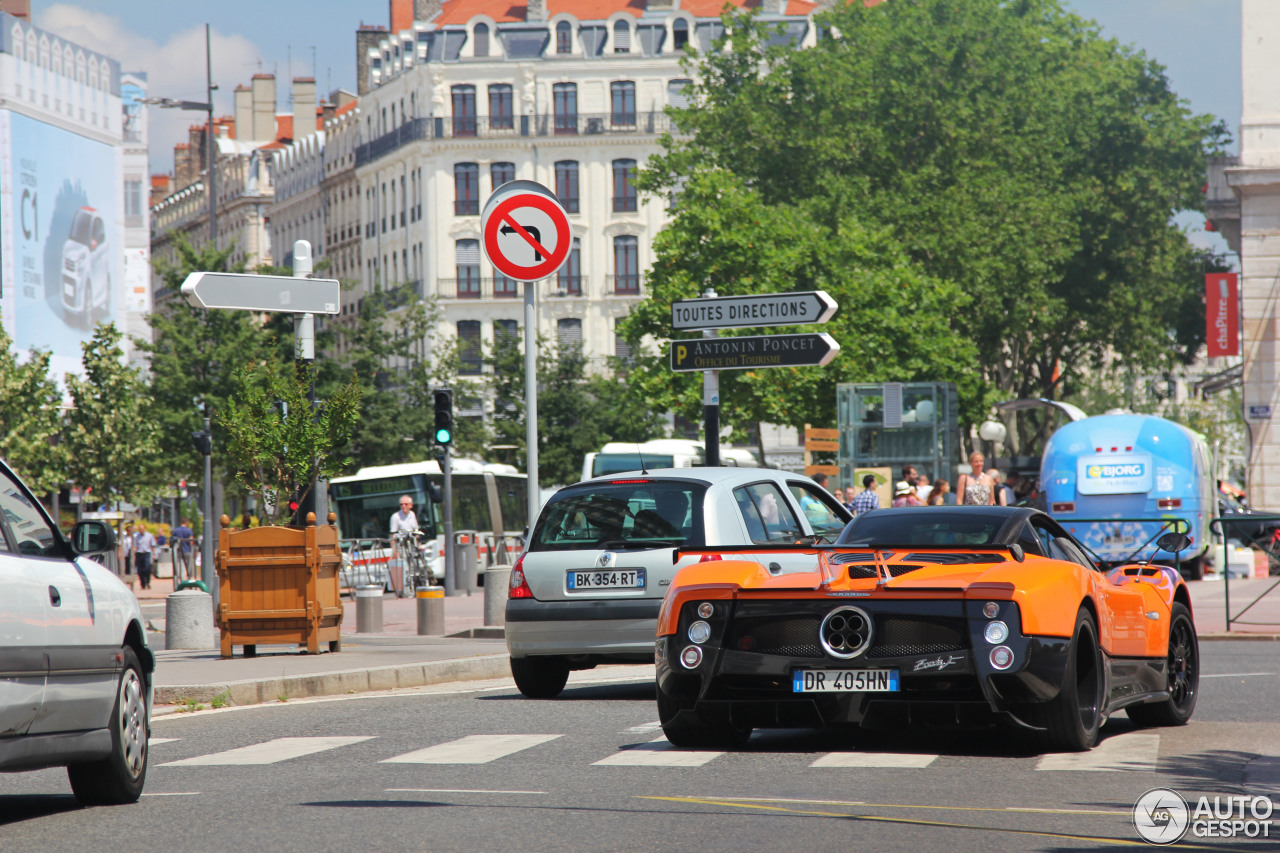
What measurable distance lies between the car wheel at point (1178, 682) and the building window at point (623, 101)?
79.8m

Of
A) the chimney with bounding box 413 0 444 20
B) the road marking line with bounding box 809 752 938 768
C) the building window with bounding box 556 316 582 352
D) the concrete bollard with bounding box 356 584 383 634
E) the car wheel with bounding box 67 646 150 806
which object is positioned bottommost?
the concrete bollard with bounding box 356 584 383 634

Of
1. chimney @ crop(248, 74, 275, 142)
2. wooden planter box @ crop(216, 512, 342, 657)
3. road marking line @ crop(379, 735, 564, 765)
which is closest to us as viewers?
road marking line @ crop(379, 735, 564, 765)

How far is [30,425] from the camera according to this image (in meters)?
55.0

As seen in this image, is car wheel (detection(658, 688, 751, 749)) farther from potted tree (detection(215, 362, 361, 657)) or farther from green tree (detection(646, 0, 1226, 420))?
green tree (detection(646, 0, 1226, 420))

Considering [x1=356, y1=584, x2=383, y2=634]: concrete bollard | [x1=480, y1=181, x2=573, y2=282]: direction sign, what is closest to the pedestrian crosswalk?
[x1=480, y1=181, x2=573, y2=282]: direction sign

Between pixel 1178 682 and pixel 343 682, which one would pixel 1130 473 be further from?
pixel 1178 682

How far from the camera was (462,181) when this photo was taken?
90.6 m

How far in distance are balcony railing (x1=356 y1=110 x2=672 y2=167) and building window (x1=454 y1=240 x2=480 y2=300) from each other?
5.03m

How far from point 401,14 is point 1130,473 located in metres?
72.4

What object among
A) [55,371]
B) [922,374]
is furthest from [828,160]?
[55,371]

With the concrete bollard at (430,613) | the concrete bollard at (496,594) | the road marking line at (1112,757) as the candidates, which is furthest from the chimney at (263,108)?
the road marking line at (1112,757)

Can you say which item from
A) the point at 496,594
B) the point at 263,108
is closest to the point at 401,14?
the point at 263,108

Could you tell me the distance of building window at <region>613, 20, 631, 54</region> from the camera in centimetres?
9062

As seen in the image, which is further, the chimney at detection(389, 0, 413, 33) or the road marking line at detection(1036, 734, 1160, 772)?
the chimney at detection(389, 0, 413, 33)
